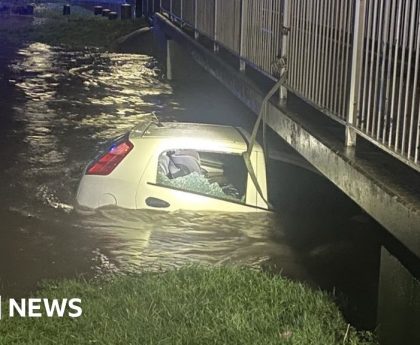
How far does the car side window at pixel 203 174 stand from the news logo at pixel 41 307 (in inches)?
101

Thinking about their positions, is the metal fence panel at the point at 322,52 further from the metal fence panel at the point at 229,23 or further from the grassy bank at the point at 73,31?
the grassy bank at the point at 73,31

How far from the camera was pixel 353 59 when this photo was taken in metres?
6.55

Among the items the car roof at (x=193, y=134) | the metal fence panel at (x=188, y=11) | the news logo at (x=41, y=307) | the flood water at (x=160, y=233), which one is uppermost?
the metal fence panel at (x=188, y=11)

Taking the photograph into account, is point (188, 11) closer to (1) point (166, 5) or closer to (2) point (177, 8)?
(2) point (177, 8)

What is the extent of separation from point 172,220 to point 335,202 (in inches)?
93.7

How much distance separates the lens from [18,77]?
23.6m

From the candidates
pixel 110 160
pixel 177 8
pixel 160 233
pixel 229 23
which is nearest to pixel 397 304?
pixel 160 233

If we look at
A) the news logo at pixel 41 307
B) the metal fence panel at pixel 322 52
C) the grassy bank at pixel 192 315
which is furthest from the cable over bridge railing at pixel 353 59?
the news logo at pixel 41 307

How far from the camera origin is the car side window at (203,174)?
9.12 metres

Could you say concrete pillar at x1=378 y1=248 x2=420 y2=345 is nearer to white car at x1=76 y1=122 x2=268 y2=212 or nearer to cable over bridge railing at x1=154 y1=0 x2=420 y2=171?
cable over bridge railing at x1=154 y1=0 x2=420 y2=171

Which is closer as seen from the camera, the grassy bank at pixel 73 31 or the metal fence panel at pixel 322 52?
the metal fence panel at pixel 322 52

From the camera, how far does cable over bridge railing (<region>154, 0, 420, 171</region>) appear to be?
5.64 metres

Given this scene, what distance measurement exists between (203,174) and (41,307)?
3538 mm

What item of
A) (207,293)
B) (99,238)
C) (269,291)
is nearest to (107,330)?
(207,293)
